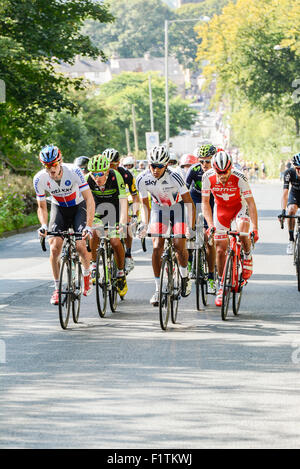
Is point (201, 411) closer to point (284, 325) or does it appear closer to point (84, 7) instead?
point (284, 325)

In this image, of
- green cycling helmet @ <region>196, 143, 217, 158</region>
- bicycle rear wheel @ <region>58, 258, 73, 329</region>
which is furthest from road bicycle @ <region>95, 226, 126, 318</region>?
green cycling helmet @ <region>196, 143, 217, 158</region>

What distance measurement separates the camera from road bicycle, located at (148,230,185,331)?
10.1m

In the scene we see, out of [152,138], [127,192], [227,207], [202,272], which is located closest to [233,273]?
[227,207]

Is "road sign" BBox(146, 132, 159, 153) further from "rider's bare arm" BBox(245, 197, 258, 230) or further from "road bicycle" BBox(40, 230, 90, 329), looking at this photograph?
"road bicycle" BBox(40, 230, 90, 329)

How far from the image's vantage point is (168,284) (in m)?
10.3

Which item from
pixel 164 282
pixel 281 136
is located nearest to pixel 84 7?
pixel 164 282

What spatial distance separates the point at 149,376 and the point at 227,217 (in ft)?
12.7

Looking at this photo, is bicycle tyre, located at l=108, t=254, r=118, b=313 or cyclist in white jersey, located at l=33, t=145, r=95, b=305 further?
bicycle tyre, located at l=108, t=254, r=118, b=313

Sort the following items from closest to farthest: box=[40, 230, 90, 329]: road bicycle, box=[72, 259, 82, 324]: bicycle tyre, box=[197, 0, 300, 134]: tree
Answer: box=[40, 230, 90, 329]: road bicycle < box=[72, 259, 82, 324]: bicycle tyre < box=[197, 0, 300, 134]: tree

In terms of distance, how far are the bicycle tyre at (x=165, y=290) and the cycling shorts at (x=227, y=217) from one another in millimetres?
1205

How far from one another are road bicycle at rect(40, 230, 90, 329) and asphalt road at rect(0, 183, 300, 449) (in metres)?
0.23

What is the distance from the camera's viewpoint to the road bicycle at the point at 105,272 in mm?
11195

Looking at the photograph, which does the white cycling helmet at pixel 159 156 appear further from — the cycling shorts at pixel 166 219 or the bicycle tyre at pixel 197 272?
the bicycle tyre at pixel 197 272
